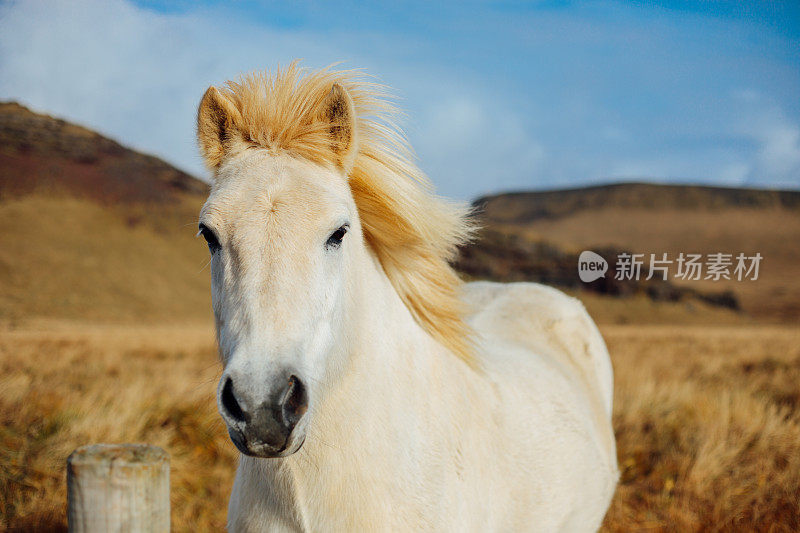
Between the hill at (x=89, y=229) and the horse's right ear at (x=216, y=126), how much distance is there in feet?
95.7

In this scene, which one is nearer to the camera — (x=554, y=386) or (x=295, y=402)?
(x=295, y=402)

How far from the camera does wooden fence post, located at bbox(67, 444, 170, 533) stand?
2.08 m

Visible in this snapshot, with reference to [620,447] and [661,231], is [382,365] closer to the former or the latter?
[620,447]

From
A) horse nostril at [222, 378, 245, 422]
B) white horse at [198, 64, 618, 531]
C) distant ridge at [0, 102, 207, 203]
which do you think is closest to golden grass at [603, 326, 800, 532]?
white horse at [198, 64, 618, 531]

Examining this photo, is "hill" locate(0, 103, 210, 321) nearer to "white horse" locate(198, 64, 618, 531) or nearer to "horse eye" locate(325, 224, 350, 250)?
"white horse" locate(198, 64, 618, 531)

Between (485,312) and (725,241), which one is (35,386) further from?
(725,241)

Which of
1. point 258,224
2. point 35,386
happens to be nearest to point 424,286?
point 258,224

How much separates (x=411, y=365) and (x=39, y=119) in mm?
37609

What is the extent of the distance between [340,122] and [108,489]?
1.58m

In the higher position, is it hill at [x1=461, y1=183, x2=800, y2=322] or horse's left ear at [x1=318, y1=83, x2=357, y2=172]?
horse's left ear at [x1=318, y1=83, x2=357, y2=172]

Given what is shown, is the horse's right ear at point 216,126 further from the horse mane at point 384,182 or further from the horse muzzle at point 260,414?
the horse muzzle at point 260,414

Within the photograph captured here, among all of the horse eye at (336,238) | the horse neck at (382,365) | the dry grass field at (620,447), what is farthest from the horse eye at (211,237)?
the dry grass field at (620,447)

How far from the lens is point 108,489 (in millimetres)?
2088

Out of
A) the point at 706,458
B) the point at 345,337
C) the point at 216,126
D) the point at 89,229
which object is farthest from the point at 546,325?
the point at 89,229
